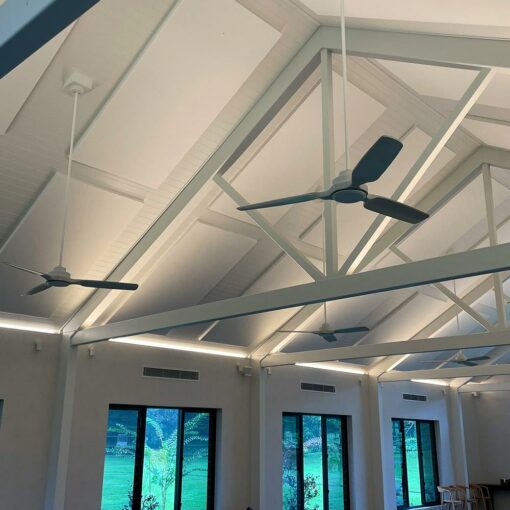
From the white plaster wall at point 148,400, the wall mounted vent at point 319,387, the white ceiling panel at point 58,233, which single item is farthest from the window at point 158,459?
the white ceiling panel at point 58,233

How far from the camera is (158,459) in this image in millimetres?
8195

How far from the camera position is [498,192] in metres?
8.18

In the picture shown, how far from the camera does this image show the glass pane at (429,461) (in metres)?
12.9

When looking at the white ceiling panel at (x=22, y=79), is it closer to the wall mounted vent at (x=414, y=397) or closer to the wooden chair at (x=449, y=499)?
the wall mounted vent at (x=414, y=397)

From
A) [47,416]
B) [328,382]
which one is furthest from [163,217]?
[328,382]

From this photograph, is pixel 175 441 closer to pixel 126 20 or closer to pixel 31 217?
pixel 31 217

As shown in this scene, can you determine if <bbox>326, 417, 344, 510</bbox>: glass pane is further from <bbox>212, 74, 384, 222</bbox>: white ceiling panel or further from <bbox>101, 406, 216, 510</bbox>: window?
<bbox>212, 74, 384, 222</bbox>: white ceiling panel

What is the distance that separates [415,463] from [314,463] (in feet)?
11.4

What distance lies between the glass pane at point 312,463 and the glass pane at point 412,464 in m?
2.97

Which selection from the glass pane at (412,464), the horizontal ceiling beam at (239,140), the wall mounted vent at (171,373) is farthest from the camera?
the glass pane at (412,464)

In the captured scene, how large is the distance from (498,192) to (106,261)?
18.2 feet

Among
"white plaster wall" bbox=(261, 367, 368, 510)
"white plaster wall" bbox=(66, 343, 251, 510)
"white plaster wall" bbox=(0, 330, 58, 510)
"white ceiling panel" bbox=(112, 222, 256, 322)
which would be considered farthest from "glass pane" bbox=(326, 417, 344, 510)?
"white plaster wall" bbox=(0, 330, 58, 510)

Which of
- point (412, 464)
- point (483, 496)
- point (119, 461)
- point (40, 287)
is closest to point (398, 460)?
point (412, 464)

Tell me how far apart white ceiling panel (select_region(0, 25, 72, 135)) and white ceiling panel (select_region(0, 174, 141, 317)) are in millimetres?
794
